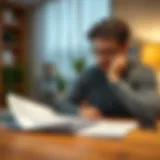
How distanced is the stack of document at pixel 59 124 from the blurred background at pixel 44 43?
306 centimetres

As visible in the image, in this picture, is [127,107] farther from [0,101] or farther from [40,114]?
[0,101]

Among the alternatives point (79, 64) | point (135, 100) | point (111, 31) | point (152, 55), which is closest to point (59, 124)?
point (135, 100)

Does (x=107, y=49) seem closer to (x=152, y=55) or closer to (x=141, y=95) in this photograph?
(x=141, y=95)

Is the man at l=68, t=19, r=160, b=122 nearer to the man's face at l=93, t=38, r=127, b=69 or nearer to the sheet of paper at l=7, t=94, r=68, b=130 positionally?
the man's face at l=93, t=38, r=127, b=69

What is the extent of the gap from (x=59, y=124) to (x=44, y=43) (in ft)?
12.8

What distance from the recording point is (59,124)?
2.81 ft

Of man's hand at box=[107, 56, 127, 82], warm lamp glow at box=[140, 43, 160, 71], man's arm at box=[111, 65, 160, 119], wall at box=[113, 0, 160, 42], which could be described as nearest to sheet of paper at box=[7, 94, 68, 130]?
man's arm at box=[111, 65, 160, 119]

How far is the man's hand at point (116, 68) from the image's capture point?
144 cm

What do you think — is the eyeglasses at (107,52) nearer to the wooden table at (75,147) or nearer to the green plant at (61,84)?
the wooden table at (75,147)

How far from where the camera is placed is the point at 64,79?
448 centimetres

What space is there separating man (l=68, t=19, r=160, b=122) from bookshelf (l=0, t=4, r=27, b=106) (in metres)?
2.60

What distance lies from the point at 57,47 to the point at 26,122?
3.74 metres

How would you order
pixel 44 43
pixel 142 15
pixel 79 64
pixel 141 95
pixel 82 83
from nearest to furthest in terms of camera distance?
pixel 141 95 < pixel 82 83 < pixel 142 15 < pixel 79 64 < pixel 44 43

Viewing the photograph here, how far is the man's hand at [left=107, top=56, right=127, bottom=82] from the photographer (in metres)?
1.44
